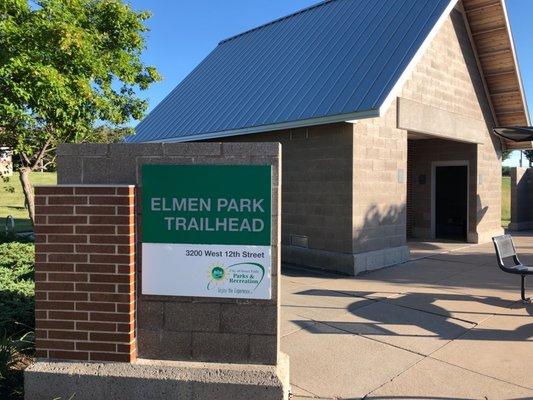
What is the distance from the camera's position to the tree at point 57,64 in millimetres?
7363

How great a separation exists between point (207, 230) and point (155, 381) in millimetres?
1209

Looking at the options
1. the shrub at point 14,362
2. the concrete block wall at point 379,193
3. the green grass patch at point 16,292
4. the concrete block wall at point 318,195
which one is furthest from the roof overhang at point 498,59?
the shrub at point 14,362

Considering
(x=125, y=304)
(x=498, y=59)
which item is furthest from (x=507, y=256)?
(x=498, y=59)

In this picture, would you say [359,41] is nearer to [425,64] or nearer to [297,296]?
[425,64]

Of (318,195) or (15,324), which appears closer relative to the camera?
(15,324)

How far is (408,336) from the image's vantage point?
556 centimetres

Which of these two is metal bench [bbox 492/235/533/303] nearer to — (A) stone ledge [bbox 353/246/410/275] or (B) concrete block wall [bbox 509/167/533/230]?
(A) stone ledge [bbox 353/246/410/275]

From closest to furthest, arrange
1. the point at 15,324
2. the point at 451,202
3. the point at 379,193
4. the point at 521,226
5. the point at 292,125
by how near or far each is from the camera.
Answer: the point at 15,324
the point at 292,125
the point at 379,193
the point at 451,202
the point at 521,226

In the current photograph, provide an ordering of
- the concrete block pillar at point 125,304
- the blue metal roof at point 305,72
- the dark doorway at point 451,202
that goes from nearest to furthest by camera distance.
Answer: the concrete block pillar at point 125,304 < the blue metal roof at point 305,72 < the dark doorway at point 451,202

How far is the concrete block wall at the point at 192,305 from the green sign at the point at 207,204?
0.07 m

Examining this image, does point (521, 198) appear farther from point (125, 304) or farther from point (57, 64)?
point (125, 304)

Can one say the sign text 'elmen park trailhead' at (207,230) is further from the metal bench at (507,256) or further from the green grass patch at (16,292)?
the metal bench at (507,256)

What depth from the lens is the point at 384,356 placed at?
495 cm

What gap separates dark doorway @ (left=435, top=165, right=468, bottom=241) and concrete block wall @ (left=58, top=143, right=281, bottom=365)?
460 inches
